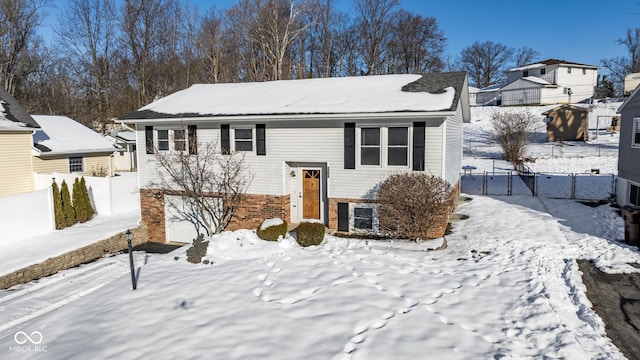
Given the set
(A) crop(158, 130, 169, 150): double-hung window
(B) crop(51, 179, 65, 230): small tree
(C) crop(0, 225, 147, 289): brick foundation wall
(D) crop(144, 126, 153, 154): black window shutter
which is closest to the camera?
(C) crop(0, 225, 147, 289): brick foundation wall

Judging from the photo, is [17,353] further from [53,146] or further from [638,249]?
[53,146]

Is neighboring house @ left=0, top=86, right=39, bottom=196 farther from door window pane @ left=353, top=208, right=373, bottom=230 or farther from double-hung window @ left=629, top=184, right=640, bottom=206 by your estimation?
double-hung window @ left=629, top=184, right=640, bottom=206

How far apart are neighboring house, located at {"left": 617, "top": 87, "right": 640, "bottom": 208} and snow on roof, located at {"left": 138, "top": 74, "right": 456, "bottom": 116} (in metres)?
6.73

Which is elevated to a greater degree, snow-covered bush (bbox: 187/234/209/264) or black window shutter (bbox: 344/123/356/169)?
black window shutter (bbox: 344/123/356/169)

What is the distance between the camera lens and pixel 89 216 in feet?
57.5

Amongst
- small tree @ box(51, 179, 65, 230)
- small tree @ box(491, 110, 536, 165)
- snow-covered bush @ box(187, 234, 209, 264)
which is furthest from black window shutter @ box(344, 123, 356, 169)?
small tree @ box(491, 110, 536, 165)

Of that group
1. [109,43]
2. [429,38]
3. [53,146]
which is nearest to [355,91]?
[53,146]

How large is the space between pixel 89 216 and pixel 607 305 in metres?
17.9

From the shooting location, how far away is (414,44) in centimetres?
4788

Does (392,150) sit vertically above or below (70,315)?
Answer: above

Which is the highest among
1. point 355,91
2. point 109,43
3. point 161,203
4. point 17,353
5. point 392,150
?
point 109,43

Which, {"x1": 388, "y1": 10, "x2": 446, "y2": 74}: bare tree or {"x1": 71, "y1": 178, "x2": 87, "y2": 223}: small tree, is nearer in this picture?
{"x1": 71, "y1": 178, "x2": 87, "y2": 223}: small tree

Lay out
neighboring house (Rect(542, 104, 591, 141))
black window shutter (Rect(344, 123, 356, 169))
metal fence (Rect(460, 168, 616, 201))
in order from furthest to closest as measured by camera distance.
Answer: neighboring house (Rect(542, 104, 591, 141)) → metal fence (Rect(460, 168, 616, 201)) → black window shutter (Rect(344, 123, 356, 169))

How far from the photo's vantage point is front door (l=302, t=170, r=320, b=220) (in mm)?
14076
